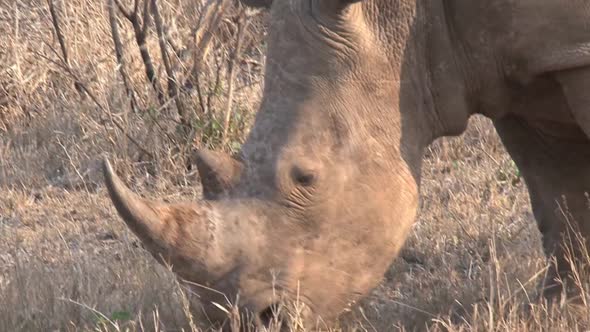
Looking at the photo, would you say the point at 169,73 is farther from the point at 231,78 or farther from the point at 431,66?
the point at 431,66

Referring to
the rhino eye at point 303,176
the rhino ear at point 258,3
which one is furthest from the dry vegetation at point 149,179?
the rhino ear at point 258,3

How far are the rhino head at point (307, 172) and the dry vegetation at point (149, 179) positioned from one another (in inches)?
11.9

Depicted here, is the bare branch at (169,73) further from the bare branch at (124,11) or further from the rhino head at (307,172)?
the rhino head at (307,172)

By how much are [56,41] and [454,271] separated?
433 centimetres

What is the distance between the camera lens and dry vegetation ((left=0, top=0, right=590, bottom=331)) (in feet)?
18.1

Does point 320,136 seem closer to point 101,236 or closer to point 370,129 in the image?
point 370,129

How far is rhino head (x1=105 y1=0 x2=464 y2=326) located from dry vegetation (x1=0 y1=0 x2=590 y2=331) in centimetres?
30

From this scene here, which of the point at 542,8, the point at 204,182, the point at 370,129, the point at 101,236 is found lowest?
the point at 101,236

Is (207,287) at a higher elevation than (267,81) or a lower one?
lower

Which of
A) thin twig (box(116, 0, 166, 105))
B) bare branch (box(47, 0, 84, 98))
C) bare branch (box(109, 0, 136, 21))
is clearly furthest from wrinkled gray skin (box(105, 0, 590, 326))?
bare branch (box(47, 0, 84, 98))

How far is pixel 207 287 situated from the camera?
4.62 metres

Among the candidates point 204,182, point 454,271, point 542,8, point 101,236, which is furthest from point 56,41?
point 542,8

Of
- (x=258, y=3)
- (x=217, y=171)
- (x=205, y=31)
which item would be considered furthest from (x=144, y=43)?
(x=217, y=171)

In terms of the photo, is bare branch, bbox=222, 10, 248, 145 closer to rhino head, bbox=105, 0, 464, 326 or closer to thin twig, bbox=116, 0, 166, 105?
thin twig, bbox=116, 0, 166, 105
